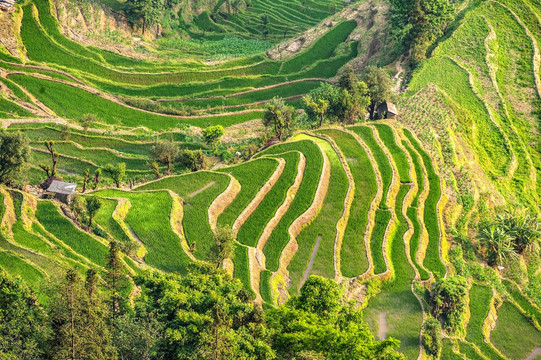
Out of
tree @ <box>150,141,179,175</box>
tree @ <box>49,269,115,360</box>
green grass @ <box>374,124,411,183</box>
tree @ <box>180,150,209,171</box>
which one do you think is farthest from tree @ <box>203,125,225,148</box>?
tree @ <box>49,269,115,360</box>

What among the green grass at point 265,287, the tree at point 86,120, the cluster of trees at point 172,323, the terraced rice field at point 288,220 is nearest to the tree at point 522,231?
the terraced rice field at point 288,220

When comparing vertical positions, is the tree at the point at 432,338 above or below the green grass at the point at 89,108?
below

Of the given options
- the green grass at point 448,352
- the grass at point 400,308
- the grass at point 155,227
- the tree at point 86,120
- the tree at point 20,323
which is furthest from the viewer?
the tree at point 86,120

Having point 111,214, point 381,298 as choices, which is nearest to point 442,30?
point 381,298

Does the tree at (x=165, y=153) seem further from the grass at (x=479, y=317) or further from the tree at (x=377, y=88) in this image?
the grass at (x=479, y=317)

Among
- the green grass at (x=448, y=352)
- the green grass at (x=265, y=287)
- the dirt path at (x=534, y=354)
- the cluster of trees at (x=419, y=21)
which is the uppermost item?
the cluster of trees at (x=419, y=21)

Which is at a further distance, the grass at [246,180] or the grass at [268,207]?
the grass at [246,180]

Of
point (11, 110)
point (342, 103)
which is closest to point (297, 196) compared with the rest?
point (342, 103)
